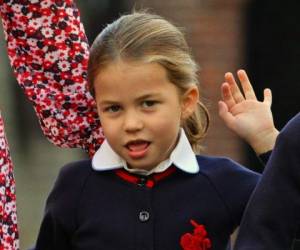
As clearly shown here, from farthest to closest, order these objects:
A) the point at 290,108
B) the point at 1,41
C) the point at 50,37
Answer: the point at 1,41 < the point at 290,108 < the point at 50,37

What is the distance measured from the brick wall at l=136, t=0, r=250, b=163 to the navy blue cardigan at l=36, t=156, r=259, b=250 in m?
3.18

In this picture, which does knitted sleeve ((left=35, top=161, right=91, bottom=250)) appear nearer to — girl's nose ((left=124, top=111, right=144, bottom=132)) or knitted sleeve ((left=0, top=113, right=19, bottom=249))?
knitted sleeve ((left=0, top=113, right=19, bottom=249))

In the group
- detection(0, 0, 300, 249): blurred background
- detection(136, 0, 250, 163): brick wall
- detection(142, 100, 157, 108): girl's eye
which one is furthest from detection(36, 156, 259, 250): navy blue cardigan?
detection(136, 0, 250, 163): brick wall

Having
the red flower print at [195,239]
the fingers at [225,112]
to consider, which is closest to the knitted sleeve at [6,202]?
the red flower print at [195,239]

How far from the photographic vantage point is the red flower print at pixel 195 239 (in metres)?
3.62

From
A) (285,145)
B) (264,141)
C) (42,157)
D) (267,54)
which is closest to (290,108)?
(267,54)

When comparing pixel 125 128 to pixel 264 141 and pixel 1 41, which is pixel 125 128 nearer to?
pixel 264 141

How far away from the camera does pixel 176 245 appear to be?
3.64 m

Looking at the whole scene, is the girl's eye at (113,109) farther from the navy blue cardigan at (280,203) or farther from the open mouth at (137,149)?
the navy blue cardigan at (280,203)

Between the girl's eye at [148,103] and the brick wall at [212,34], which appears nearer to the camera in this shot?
the girl's eye at [148,103]

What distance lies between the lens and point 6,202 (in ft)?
12.3

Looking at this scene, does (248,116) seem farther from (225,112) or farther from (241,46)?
(241,46)

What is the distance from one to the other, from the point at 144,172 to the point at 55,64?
468mm

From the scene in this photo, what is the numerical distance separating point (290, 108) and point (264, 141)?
3.19m
